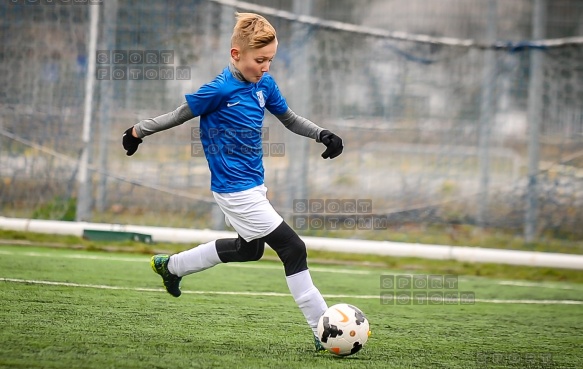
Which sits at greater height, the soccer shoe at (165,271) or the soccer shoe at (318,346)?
the soccer shoe at (165,271)

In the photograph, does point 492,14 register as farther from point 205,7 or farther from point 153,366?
point 153,366

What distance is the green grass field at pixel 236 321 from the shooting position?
4340 mm

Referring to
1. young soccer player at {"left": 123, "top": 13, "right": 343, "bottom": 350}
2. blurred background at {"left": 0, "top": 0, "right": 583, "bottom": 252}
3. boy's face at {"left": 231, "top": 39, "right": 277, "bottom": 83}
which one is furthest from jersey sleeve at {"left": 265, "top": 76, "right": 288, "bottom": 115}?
blurred background at {"left": 0, "top": 0, "right": 583, "bottom": 252}

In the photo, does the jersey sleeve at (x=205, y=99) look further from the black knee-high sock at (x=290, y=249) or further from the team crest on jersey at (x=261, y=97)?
the black knee-high sock at (x=290, y=249)

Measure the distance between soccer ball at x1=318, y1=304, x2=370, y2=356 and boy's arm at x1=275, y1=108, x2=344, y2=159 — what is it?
930 mm

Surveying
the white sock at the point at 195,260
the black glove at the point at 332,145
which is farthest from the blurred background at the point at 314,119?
the black glove at the point at 332,145

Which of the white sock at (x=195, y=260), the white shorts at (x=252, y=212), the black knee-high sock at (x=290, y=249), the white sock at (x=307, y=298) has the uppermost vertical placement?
the white shorts at (x=252, y=212)

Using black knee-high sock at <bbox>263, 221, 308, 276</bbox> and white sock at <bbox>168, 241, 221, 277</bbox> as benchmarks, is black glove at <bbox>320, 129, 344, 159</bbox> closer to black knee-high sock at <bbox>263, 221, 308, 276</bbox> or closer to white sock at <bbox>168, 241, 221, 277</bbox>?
black knee-high sock at <bbox>263, 221, 308, 276</bbox>

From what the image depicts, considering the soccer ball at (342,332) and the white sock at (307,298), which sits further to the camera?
the white sock at (307,298)

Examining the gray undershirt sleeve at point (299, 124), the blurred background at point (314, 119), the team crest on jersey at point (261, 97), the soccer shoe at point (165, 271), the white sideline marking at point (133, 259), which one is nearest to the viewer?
the team crest on jersey at point (261, 97)

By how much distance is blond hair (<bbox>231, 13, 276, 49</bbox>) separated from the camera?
15.1 ft

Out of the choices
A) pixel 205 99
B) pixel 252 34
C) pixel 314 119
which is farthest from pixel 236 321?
pixel 314 119

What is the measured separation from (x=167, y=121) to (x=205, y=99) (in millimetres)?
241

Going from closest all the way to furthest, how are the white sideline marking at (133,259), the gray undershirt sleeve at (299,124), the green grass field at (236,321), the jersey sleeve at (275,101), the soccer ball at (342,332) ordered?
the green grass field at (236,321) → the soccer ball at (342,332) → the jersey sleeve at (275,101) → the gray undershirt sleeve at (299,124) → the white sideline marking at (133,259)
